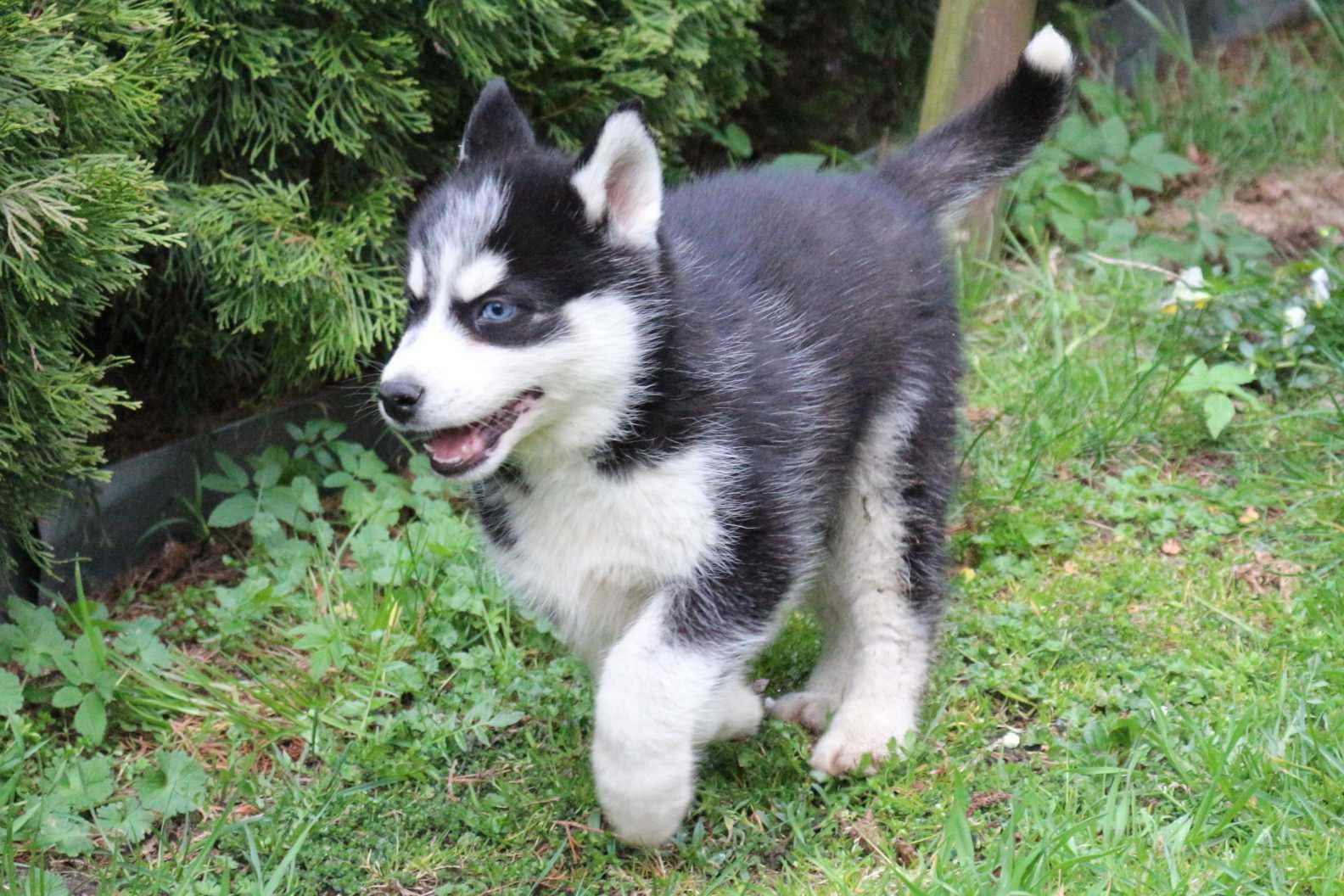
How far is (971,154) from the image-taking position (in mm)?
3816

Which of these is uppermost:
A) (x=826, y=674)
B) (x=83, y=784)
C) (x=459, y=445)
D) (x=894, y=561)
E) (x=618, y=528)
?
(x=459, y=445)

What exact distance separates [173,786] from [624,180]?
67.2 inches

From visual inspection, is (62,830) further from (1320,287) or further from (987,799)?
(1320,287)

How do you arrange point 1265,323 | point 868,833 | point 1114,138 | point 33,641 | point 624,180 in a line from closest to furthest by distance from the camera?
point 624,180 → point 868,833 → point 33,641 → point 1265,323 → point 1114,138

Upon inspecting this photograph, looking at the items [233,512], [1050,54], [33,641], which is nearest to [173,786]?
[33,641]

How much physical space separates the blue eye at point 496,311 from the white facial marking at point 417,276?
16 centimetres

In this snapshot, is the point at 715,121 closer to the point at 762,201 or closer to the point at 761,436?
the point at 762,201

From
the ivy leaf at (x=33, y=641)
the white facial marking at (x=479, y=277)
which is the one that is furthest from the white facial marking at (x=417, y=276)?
the ivy leaf at (x=33, y=641)

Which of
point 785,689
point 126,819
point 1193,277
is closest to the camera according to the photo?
point 126,819

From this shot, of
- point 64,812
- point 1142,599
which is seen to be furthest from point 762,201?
point 64,812

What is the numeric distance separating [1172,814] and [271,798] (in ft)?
6.49

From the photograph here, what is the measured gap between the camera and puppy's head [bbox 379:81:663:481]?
2.81 meters

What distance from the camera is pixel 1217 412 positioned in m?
4.50

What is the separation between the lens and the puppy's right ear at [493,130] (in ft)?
10.6
